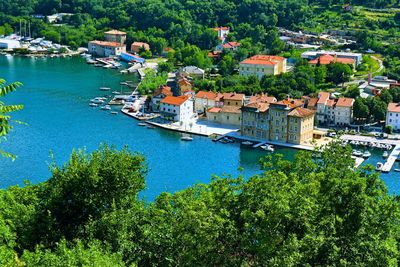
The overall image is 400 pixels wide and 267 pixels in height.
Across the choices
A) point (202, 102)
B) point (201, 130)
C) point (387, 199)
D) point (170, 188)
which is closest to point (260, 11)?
point (202, 102)

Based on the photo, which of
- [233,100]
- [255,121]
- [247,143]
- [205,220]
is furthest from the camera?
[233,100]

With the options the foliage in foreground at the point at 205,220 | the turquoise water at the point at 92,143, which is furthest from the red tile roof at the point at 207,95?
the foliage in foreground at the point at 205,220

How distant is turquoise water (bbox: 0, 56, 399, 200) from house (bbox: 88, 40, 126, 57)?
908 centimetres

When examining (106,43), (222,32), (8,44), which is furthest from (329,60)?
(8,44)

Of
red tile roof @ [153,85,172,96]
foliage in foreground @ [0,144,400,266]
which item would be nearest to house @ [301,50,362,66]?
red tile roof @ [153,85,172,96]

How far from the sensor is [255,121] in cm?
2055

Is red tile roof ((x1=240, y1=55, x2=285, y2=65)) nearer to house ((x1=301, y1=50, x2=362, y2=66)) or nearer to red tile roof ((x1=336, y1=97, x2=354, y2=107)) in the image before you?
house ((x1=301, y1=50, x2=362, y2=66))

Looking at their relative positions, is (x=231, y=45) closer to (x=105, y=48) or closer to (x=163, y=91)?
(x=105, y=48)

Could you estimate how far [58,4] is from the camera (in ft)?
157

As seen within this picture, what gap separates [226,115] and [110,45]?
1778 cm

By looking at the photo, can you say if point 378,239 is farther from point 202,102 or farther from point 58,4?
point 58,4

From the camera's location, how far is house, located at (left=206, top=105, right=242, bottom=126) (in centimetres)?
2208

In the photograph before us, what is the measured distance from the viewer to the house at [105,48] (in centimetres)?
3819

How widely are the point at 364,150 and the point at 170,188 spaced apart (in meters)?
6.90
